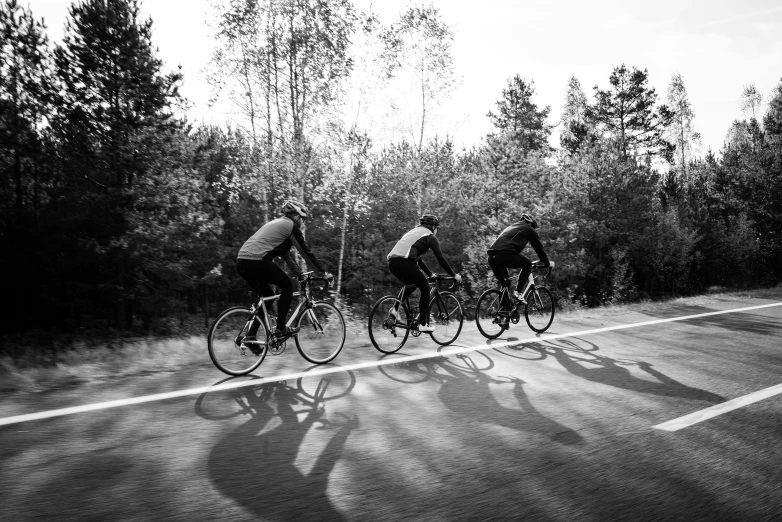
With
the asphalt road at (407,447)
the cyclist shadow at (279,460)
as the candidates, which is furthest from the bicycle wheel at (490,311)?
the cyclist shadow at (279,460)

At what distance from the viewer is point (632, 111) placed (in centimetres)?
4106

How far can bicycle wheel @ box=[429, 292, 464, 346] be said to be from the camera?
8250mm

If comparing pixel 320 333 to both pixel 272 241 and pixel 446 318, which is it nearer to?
pixel 272 241

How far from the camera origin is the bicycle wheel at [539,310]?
9344mm

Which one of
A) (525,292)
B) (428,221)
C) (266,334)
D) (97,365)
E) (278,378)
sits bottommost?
(278,378)

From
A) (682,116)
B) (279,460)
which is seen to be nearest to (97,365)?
(279,460)

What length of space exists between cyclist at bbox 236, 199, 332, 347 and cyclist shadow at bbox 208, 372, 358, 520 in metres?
1.82

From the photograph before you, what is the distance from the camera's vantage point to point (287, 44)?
2117 cm

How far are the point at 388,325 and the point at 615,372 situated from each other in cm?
294

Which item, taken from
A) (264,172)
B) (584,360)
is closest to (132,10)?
(264,172)

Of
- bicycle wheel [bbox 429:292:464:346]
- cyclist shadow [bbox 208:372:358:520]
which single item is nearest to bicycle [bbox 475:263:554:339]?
bicycle wheel [bbox 429:292:464:346]

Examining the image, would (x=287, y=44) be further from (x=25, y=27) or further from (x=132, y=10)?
(x=25, y=27)

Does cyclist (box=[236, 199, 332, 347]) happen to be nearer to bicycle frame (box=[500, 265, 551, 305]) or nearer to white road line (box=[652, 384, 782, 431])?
bicycle frame (box=[500, 265, 551, 305])

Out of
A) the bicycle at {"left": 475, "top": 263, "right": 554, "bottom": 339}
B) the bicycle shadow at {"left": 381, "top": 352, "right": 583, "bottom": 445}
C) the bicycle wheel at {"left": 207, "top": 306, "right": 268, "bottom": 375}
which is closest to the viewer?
the bicycle shadow at {"left": 381, "top": 352, "right": 583, "bottom": 445}
